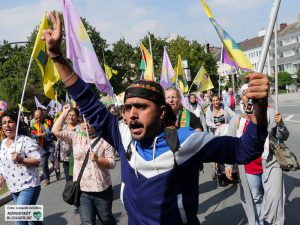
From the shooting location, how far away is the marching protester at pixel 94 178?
4590mm

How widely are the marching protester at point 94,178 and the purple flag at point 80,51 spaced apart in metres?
0.61

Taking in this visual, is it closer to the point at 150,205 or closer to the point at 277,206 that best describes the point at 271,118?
the point at 277,206

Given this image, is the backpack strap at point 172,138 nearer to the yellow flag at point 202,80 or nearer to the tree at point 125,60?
the yellow flag at point 202,80

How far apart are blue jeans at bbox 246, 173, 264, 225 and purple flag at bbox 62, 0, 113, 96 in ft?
7.03

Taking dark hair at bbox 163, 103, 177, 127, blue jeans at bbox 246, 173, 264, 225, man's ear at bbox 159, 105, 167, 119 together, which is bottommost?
blue jeans at bbox 246, 173, 264, 225

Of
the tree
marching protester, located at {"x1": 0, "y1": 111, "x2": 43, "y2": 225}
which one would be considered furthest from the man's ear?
the tree

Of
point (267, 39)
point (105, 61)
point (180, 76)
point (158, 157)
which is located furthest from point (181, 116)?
point (105, 61)

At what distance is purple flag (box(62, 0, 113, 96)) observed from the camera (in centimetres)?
488

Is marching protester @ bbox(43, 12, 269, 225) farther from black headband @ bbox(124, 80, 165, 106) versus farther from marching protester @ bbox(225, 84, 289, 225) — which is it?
marching protester @ bbox(225, 84, 289, 225)

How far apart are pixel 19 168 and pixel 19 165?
0.03 metres

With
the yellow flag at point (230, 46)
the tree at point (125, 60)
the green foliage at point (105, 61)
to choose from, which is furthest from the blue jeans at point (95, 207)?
the tree at point (125, 60)

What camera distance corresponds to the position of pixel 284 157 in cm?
465

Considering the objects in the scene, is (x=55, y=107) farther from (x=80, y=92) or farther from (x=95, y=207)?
(x=80, y=92)

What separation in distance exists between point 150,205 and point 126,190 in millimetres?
233
